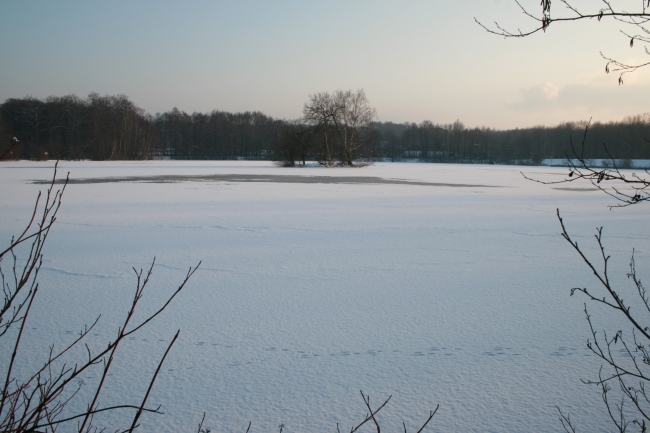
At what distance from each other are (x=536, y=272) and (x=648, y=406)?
269cm

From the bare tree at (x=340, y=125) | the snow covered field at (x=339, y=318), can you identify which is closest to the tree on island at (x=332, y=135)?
the bare tree at (x=340, y=125)

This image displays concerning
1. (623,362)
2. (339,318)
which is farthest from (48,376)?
(623,362)

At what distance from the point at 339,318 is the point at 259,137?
84249 mm

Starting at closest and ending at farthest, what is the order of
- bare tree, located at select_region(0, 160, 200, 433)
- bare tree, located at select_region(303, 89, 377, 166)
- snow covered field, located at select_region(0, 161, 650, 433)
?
bare tree, located at select_region(0, 160, 200, 433) < snow covered field, located at select_region(0, 161, 650, 433) < bare tree, located at select_region(303, 89, 377, 166)

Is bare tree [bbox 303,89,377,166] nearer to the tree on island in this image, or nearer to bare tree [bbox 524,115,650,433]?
the tree on island

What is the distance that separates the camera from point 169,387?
2.63 meters

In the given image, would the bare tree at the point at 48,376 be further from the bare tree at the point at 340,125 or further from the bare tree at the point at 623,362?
the bare tree at the point at 340,125

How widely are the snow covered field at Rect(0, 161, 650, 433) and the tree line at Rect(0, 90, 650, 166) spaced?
1359mm

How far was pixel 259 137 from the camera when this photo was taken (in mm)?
85625

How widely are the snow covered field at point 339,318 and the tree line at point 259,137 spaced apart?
4.46 feet

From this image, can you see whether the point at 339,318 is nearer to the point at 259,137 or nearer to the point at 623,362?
the point at 623,362

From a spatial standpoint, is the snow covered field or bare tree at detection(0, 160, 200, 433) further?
the snow covered field

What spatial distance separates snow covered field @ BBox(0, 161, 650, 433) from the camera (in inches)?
97.4

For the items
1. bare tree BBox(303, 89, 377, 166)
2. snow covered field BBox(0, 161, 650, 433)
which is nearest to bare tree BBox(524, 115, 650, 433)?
snow covered field BBox(0, 161, 650, 433)
